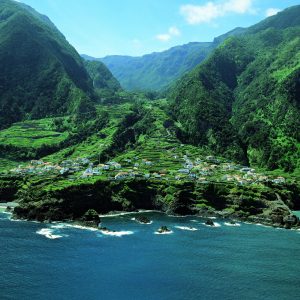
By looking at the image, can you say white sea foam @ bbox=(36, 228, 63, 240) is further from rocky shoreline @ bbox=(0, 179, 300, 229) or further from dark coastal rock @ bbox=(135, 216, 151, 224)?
dark coastal rock @ bbox=(135, 216, 151, 224)

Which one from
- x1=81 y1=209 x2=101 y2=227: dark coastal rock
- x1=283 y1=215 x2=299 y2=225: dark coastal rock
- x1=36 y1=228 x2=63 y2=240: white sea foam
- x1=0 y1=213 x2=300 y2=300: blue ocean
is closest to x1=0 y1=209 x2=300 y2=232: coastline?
x1=81 y1=209 x2=101 y2=227: dark coastal rock

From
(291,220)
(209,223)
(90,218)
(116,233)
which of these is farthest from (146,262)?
(291,220)

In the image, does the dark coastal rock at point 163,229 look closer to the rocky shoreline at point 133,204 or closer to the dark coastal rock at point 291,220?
the rocky shoreline at point 133,204

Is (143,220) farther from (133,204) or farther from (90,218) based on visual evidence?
(133,204)

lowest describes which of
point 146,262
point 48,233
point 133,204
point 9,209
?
point 146,262

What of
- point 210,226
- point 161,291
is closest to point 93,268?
point 161,291

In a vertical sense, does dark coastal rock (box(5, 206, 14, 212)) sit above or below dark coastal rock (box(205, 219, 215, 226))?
above

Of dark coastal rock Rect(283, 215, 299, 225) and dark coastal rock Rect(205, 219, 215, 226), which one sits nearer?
dark coastal rock Rect(205, 219, 215, 226)

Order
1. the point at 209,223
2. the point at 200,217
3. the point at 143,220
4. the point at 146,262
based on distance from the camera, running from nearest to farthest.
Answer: the point at 146,262
the point at 143,220
the point at 209,223
the point at 200,217

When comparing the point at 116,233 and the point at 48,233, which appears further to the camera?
the point at 116,233

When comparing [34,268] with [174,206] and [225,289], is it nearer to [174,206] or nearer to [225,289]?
[225,289]

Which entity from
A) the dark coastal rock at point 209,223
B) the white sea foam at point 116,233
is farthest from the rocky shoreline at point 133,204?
the dark coastal rock at point 209,223
